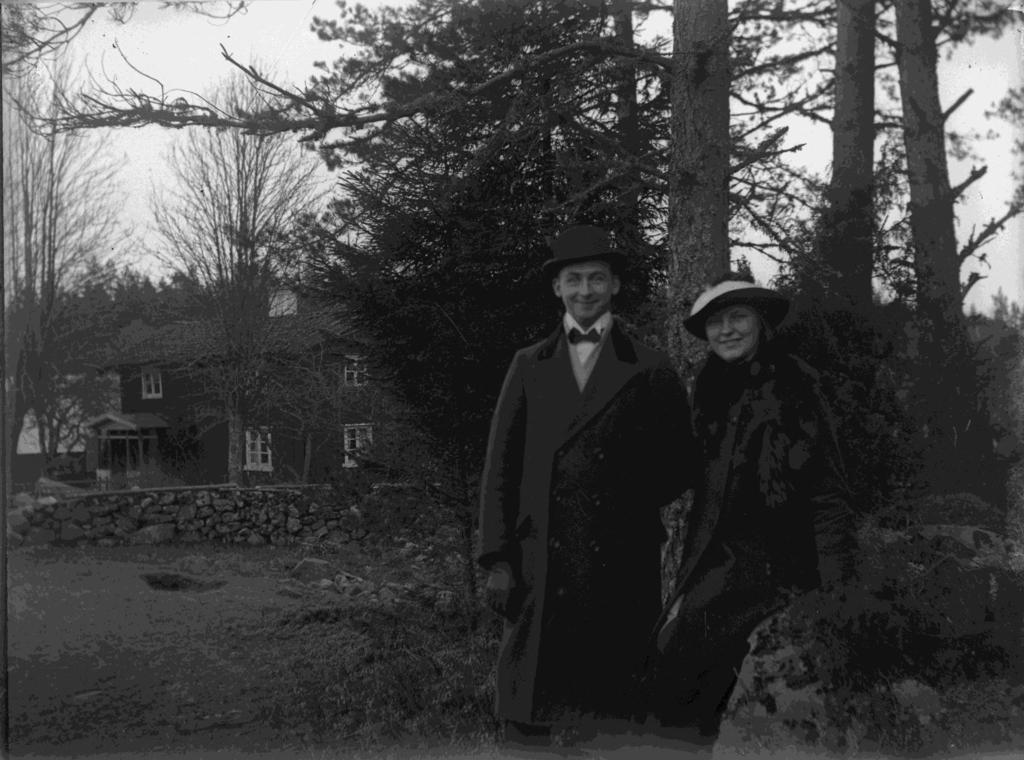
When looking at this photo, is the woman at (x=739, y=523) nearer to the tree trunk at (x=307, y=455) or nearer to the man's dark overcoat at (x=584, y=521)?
the man's dark overcoat at (x=584, y=521)

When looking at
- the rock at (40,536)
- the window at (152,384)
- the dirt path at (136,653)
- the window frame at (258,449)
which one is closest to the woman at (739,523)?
the dirt path at (136,653)

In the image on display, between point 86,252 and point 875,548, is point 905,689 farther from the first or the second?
point 86,252

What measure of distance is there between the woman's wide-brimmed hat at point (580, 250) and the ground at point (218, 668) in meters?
2.04

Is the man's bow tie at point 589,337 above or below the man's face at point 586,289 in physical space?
below

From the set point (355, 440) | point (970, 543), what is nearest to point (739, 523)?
point (970, 543)

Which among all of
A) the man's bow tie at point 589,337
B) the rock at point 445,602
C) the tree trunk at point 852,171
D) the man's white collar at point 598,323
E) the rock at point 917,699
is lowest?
the rock at point 917,699

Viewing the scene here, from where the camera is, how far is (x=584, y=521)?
13.8ft

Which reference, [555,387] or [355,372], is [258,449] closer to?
[355,372]

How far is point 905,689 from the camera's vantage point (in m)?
4.66

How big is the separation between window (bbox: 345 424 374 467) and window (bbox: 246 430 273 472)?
422mm

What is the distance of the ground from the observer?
4.66m

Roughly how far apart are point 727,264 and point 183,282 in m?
3.03

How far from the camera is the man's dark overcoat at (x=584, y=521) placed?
4.23 m

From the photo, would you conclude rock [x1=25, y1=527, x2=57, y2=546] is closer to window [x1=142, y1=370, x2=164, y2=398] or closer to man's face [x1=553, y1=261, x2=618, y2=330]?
window [x1=142, y1=370, x2=164, y2=398]
